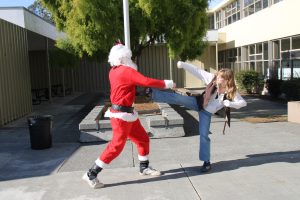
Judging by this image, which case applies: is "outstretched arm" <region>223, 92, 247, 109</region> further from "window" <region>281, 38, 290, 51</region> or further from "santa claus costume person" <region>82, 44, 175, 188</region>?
"window" <region>281, 38, 290, 51</region>

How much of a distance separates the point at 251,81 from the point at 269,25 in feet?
9.79

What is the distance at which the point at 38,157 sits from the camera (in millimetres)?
8117

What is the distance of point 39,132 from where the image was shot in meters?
8.75

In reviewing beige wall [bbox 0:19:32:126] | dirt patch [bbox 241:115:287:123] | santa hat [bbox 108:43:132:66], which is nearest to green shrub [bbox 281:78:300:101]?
dirt patch [bbox 241:115:287:123]

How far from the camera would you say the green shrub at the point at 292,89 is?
1512 cm

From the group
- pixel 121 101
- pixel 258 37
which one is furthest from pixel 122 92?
pixel 258 37

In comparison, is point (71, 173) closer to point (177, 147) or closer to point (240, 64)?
point (177, 147)

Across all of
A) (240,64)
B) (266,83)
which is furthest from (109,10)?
(240,64)

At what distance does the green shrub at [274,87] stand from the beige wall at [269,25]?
1.94 m

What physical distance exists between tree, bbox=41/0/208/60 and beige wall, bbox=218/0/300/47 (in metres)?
5.02

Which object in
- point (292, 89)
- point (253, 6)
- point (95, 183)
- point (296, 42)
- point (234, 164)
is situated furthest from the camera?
point (253, 6)

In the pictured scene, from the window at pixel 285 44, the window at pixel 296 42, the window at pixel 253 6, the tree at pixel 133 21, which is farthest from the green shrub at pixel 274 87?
the tree at pixel 133 21

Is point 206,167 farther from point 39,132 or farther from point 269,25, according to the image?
point 269,25

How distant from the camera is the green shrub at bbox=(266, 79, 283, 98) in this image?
18077 mm
